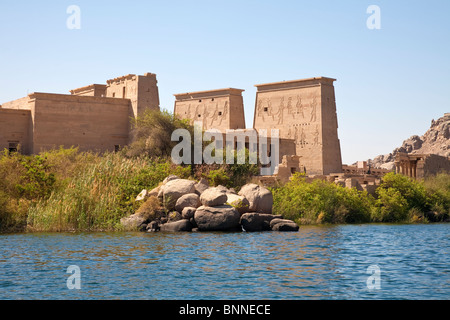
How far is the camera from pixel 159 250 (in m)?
16.2

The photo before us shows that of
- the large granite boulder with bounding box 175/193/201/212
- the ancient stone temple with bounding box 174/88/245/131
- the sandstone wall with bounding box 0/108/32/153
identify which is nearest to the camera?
the large granite boulder with bounding box 175/193/201/212

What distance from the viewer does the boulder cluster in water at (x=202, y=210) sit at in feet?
69.9

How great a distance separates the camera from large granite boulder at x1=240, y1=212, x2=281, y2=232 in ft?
71.1

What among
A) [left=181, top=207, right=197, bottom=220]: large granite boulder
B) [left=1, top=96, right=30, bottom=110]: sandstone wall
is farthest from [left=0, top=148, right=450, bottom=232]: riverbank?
[left=1, top=96, right=30, bottom=110]: sandstone wall

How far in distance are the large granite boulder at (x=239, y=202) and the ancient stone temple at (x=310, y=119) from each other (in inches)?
798

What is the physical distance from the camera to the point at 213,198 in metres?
21.4

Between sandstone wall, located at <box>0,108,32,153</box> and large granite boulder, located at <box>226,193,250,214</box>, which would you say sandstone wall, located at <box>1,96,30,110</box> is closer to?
sandstone wall, located at <box>0,108,32,153</box>

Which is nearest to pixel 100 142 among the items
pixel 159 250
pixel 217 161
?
pixel 217 161

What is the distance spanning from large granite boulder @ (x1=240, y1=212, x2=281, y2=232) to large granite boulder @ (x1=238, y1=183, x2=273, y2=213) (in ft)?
1.86

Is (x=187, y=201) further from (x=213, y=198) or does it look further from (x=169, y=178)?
(x=169, y=178)

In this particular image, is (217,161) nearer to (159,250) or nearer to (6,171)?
(6,171)

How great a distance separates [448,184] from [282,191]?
12760mm

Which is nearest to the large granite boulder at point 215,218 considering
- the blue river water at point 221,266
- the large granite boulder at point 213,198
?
the large granite boulder at point 213,198

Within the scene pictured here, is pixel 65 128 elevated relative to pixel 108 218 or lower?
elevated
